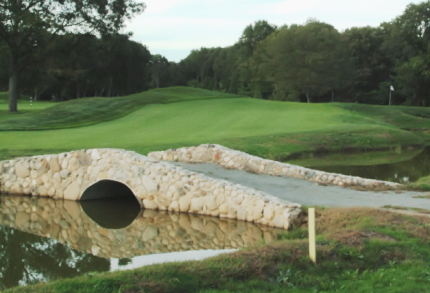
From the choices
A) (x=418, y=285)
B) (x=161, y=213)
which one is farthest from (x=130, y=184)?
(x=418, y=285)

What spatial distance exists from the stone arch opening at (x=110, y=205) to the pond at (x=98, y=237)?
26 mm

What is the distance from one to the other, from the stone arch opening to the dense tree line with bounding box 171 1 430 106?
5148cm

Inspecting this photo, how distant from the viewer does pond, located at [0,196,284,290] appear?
10328 millimetres

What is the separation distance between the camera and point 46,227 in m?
13.6

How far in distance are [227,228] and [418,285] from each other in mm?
6187

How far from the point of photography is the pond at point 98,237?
10.3 metres

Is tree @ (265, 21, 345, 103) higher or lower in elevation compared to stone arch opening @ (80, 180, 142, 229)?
higher

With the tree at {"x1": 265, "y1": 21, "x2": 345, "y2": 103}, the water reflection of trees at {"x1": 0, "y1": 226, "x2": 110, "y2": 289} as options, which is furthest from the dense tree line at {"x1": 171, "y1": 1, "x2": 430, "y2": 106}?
the water reflection of trees at {"x1": 0, "y1": 226, "x2": 110, "y2": 289}

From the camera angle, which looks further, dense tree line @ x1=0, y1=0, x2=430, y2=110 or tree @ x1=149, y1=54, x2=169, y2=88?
tree @ x1=149, y1=54, x2=169, y2=88

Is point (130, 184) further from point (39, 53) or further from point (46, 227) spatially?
point (39, 53)

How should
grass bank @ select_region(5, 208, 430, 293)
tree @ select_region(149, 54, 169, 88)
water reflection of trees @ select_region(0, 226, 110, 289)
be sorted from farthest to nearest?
1. tree @ select_region(149, 54, 169, 88)
2. water reflection of trees @ select_region(0, 226, 110, 289)
3. grass bank @ select_region(5, 208, 430, 293)

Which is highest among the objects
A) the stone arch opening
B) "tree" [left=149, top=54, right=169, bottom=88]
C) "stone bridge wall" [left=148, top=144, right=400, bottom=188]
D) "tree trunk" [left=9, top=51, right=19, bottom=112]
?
"tree" [left=149, top=54, right=169, bottom=88]

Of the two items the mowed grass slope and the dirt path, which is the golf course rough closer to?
the dirt path

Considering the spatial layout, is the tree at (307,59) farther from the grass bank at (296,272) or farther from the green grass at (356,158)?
the grass bank at (296,272)
